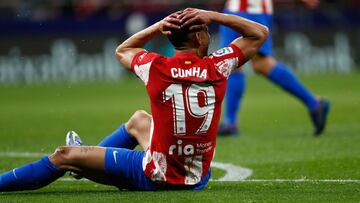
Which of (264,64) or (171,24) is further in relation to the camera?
(264,64)

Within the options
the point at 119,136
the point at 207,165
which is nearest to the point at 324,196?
the point at 207,165

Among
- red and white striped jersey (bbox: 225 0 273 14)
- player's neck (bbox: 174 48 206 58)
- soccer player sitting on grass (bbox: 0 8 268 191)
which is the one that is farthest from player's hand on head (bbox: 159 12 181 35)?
red and white striped jersey (bbox: 225 0 273 14)

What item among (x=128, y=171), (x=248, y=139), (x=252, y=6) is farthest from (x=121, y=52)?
(x=252, y=6)

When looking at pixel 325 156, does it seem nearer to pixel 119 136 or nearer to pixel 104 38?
pixel 119 136

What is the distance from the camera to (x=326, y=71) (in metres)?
23.0

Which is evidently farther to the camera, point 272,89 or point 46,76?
point 46,76

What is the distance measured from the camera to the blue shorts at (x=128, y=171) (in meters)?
5.68

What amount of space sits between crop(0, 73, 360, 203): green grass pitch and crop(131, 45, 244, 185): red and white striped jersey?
194 millimetres

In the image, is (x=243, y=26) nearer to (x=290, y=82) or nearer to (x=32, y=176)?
(x=32, y=176)

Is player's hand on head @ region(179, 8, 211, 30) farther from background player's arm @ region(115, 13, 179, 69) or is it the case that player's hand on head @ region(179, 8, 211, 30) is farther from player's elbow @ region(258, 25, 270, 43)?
player's elbow @ region(258, 25, 270, 43)

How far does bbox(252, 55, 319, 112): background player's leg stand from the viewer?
33.4 feet

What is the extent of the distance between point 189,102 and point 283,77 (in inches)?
191

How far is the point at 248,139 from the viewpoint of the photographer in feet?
32.4

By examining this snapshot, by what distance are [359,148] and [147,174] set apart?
3.32 metres
